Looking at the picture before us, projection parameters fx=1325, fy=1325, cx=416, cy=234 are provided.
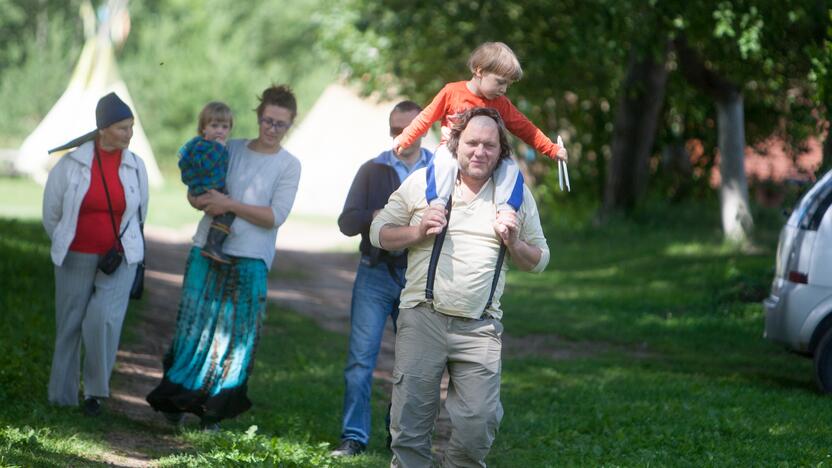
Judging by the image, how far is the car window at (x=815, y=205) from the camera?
9844 millimetres

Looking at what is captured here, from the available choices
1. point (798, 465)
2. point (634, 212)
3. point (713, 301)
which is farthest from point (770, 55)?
point (798, 465)

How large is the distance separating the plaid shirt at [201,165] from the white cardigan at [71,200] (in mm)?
689

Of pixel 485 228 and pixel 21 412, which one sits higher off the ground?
pixel 485 228

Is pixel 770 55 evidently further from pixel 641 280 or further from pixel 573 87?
pixel 573 87

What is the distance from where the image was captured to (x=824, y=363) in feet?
32.7

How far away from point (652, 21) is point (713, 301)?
156 inches

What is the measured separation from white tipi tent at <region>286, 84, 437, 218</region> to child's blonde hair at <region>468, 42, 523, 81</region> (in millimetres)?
31339

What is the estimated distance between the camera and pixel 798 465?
7508 mm

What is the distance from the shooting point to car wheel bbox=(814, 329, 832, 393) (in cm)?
985

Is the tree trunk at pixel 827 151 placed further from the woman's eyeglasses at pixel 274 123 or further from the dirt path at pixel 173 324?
the woman's eyeglasses at pixel 274 123

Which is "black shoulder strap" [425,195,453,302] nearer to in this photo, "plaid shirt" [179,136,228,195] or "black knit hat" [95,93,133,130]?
"plaid shirt" [179,136,228,195]

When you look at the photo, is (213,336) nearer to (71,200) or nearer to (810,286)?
(71,200)

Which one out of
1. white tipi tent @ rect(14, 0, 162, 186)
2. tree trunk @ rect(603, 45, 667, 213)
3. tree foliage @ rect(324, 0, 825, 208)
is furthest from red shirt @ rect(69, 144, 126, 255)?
white tipi tent @ rect(14, 0, 162, 186)

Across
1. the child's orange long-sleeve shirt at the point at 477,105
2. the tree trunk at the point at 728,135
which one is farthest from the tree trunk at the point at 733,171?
the child's orange long-sleeve shirt at the point at 477,105
